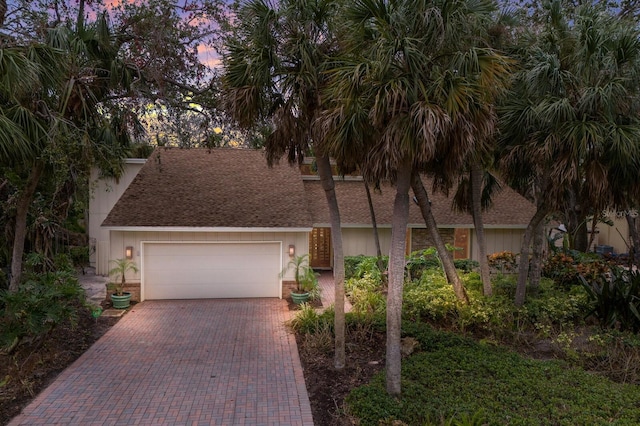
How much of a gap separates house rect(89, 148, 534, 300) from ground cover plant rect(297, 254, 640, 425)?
3.61 metres

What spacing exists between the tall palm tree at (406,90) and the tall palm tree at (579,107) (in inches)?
121

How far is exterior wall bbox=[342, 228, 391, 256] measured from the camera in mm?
16766

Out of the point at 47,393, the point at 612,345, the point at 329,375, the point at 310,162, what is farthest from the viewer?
the point at 310,162

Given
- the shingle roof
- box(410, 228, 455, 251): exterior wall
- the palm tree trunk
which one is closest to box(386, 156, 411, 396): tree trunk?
the shingle roof

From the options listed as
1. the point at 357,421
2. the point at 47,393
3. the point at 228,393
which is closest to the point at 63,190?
the point at 47,393

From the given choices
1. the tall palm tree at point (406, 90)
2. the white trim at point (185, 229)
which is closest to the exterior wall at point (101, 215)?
the white trim at point (185, 229)

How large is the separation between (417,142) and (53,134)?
6543 millimetres

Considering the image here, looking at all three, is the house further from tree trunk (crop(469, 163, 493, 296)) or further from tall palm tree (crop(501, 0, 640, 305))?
tall palm tree (crop(501, 0, 640, 305))

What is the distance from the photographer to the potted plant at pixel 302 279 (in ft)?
39.4

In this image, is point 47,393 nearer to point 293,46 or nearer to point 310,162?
point 293,46

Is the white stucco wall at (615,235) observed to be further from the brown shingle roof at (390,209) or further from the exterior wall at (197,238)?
the exterior wall at (197,238)

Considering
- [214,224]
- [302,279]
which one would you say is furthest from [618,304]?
[214,224]

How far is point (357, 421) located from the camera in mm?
5465

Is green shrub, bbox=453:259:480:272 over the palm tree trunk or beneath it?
beneath
